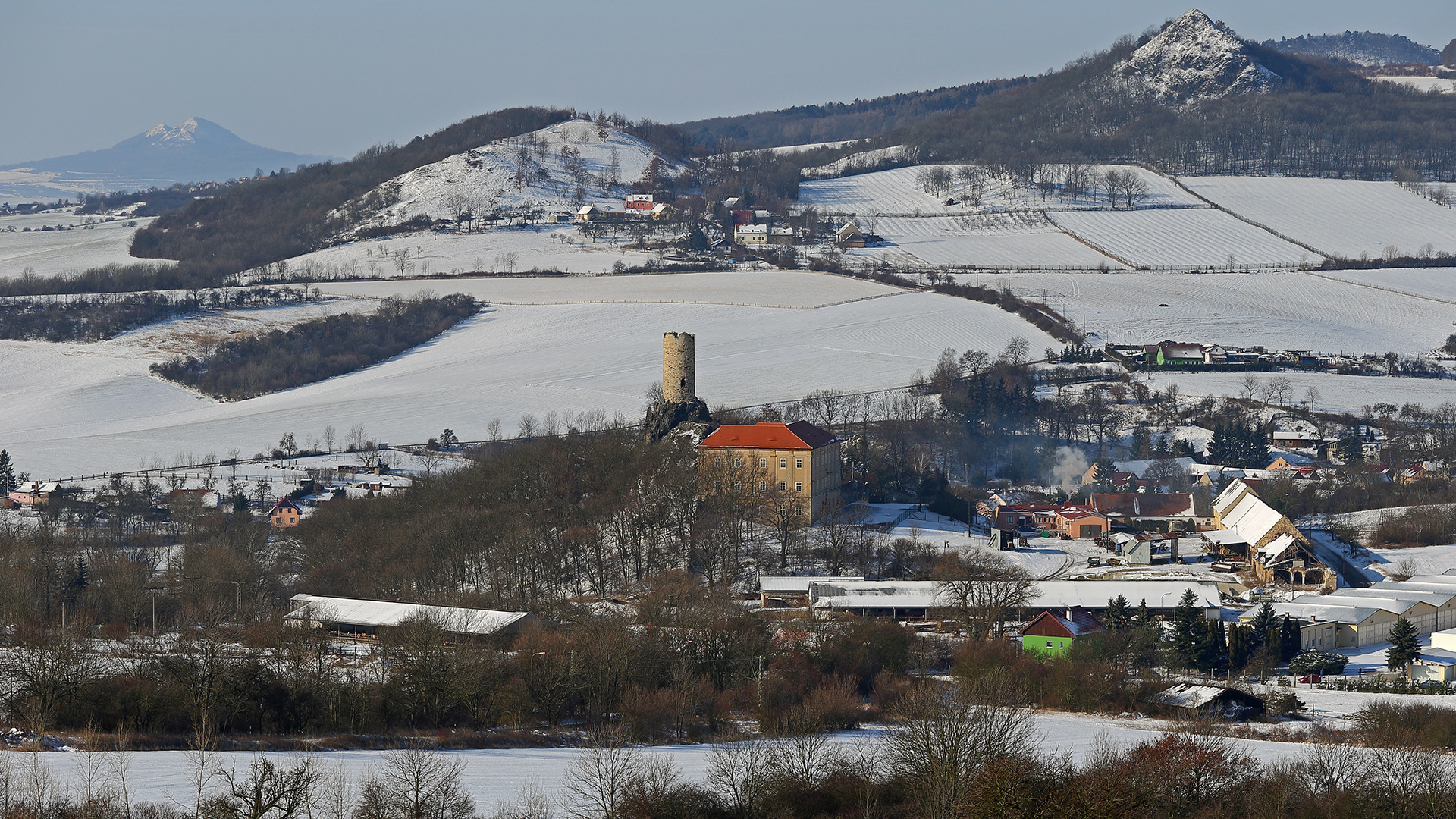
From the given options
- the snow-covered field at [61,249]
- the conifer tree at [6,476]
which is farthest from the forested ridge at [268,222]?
the conifer tree at [6,476]

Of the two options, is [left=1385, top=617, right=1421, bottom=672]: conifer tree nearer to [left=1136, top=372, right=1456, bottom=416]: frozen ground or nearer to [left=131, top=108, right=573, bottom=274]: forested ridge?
[left=1136, top=372, right=1456, bottom=416]: frozen ground

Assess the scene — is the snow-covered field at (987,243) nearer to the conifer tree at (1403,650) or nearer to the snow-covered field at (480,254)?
the snow-covered field at (480,254)

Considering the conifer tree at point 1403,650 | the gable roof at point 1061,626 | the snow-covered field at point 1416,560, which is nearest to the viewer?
the conifer tree at point 1403,650

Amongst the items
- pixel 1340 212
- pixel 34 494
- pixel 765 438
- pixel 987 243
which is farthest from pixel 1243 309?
pixel 34 494

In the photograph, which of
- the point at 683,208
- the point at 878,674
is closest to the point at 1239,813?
the point at 878,674

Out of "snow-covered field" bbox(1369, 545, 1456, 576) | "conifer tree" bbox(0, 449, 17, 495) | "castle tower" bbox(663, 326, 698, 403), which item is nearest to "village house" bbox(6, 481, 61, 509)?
"conifer tree" bbox(0, 449, 17, 495)

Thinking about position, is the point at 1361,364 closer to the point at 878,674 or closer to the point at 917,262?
the point at 917,262
